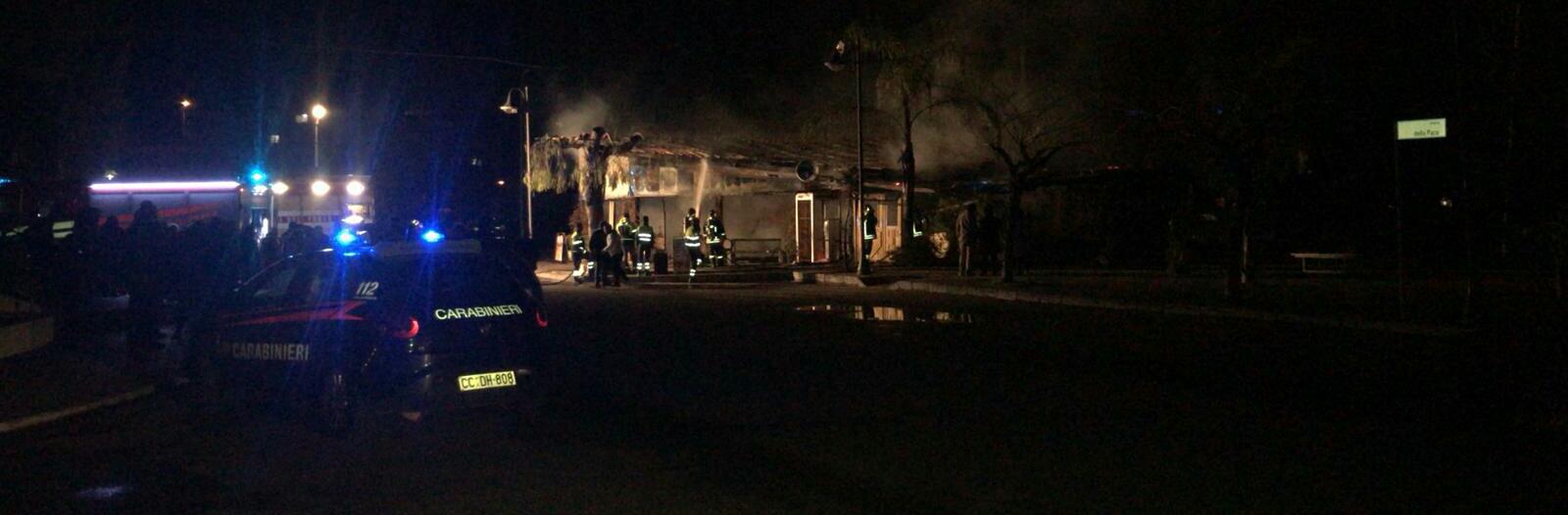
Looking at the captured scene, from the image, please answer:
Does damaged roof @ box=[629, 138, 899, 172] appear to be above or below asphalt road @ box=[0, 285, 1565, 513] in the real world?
above

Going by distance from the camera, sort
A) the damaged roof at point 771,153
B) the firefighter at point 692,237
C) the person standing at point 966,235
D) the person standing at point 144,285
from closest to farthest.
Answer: the person standing at point 144,285, the person standing at point 966,235, the firefighter at point 692,237, the damaged roof at point 771,153

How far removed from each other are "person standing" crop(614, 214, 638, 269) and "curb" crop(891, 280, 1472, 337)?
23.6 feet

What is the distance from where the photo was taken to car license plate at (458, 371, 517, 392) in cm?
961

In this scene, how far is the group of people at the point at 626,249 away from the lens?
29297mm

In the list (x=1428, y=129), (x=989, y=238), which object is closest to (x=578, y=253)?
(x=989, y=238)

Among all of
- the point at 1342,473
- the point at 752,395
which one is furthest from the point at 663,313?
the point at 1342,473

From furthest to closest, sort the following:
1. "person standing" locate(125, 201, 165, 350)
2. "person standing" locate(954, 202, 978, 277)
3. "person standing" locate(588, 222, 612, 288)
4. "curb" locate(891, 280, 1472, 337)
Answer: "person standing" locate(588, 222, 612, 288) → "person standing" locate(954, 202, 978, 277) → "curb" locate(891, 280, 1472, 337) → "person standing" locate(125, 201, 165, 350)

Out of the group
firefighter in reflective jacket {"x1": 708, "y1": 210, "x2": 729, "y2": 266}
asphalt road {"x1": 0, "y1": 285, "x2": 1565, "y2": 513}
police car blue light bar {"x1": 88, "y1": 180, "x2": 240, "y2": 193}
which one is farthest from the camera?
firefighter in reflective jacket {"x1": 708, "y1": 210, "x2": 729, "y2": 266}

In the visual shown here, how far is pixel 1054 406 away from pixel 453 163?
8333 cm

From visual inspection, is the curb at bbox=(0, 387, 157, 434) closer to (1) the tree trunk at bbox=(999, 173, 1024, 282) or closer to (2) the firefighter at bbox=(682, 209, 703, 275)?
(1) the tree trunk at bbox=(999, 173, 1024, 282)

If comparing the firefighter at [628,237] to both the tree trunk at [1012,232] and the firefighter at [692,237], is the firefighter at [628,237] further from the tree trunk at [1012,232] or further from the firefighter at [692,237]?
the tree trunk at [1012,232]

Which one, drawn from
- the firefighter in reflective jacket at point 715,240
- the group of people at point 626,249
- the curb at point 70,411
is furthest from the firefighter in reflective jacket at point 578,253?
the curb at point 70,411

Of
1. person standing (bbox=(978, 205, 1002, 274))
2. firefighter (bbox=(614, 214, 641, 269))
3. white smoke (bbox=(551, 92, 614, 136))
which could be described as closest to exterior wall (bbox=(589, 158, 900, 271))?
firefighter (bbox=(614, 214, 641, 269))

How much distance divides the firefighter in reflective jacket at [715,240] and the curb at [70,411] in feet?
72.4
